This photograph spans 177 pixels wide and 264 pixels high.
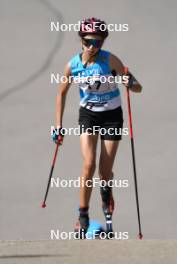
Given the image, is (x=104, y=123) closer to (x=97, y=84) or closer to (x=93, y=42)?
(x=97, y=84)

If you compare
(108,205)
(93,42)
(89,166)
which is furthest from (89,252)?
(93,42)

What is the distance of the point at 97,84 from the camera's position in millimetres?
8211

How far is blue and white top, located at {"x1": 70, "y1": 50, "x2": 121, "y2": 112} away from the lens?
8.16m

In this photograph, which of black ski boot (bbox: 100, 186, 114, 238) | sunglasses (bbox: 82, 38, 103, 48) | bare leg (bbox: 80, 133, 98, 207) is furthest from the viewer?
black ski boot (bbox: 100, 186, 114, 238)

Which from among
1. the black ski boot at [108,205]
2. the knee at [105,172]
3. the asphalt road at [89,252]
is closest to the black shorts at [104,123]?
the knee at [105,172]

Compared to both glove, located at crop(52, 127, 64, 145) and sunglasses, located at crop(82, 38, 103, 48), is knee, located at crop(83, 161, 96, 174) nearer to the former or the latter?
glove, located at crop(52, 127, 64, 145)

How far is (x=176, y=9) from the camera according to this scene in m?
15.4

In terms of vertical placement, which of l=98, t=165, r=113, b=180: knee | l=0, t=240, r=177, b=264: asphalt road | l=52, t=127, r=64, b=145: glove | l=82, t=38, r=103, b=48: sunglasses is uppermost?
l=82, t=38, r=103, b=48: sunglasses

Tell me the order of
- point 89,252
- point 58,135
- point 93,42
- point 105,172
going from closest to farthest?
point 89,252 → point 93,42 → point 58,135 → point 105,172

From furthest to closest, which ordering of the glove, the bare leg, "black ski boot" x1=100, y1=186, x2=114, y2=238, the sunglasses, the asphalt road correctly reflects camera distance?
"black ski boot" x1=100, y1=186, x2=114, y2=238, the glove, the bare leg, the sunglasses, the asphalt road

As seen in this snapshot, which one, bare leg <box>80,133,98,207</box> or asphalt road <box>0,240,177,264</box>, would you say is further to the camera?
bare leg <box>80,133,98,207</box>

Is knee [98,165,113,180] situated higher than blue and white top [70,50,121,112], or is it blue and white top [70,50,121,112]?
blue and white top [70,50,121,112]

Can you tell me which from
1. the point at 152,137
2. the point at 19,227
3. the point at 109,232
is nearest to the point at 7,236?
the point at 19,227

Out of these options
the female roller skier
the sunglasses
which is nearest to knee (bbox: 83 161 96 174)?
the female roller skier
